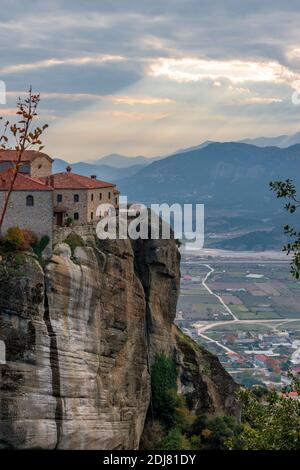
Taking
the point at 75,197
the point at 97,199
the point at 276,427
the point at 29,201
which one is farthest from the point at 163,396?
the point at 276,427

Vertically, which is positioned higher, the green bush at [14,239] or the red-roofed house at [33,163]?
the red-roofed house at [33,163]

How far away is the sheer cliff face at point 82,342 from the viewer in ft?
128

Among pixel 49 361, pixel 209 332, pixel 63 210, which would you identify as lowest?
pixel 209 332

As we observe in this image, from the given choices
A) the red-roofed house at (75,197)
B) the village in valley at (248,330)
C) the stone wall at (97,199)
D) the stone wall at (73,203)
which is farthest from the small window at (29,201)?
the village in valley at (248,330)

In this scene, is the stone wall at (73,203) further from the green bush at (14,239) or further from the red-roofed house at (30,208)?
the green bush at (14,239)

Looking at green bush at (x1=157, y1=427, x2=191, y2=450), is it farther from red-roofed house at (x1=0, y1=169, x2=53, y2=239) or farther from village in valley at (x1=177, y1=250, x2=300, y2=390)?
village in valley at (x1=177, y1=250, x2=300, y2=390)

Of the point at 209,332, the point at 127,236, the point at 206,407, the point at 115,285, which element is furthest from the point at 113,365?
the point at 209,332

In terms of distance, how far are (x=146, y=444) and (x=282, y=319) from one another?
128437mm

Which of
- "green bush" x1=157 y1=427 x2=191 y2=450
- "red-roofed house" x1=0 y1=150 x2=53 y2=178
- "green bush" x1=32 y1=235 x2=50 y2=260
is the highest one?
"red-roofed house" x1=0 y1=150 x2=53 y2=178

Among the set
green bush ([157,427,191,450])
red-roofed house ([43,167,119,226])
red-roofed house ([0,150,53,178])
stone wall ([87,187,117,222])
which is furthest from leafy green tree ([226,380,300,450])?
red-roofed house ([0,150,53,178])

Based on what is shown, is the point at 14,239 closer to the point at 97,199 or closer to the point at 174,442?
the point at 97,199

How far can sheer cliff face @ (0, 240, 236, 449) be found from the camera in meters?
38.9
